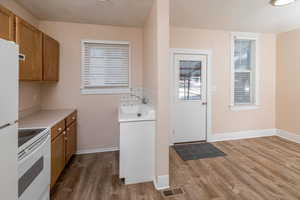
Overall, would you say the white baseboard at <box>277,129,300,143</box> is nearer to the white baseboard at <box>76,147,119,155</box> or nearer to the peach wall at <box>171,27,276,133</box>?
the peach wall at <box>171,27,276,133</box>

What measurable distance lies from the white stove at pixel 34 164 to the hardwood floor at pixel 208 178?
1.61ft

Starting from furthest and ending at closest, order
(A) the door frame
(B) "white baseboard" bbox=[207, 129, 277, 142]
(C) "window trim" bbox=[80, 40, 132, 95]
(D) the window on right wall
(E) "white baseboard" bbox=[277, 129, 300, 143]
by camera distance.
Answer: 1. (D) the window on right wall
2. (B) "white baseboard" bbox=[207, 129, 277, 142]
3. (E) "white baseboard" bbox=[277, 129, 300, 143]
4. (A) the door frame
5. (C) "window trim" bbox=[80, 40, 132, 95]

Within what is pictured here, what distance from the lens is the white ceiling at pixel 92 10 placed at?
91.7 inches

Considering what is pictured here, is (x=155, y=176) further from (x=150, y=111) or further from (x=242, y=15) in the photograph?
(x=242, y=15)

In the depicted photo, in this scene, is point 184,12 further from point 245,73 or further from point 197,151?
point 197,151

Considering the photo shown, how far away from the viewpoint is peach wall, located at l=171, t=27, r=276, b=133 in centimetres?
351

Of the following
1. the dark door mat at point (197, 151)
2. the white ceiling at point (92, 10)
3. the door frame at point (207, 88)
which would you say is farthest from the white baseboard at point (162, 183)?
the white ceiling at point (92, 10)

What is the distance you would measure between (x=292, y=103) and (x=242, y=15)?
2506 millimetres

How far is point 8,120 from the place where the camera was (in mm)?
909

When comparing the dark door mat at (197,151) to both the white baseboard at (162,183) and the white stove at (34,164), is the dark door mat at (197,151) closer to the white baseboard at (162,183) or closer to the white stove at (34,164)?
the white baseboard at (162,183)

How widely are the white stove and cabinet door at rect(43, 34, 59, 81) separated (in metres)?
1.12

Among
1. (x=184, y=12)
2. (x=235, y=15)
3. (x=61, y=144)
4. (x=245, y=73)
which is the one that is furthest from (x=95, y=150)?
(x=245, y=73)

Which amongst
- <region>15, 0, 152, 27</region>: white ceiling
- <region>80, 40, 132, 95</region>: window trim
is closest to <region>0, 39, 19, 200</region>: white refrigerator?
<region>15, 0, 152, 27</region>: white ceiling

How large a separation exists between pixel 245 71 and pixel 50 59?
4.36m
